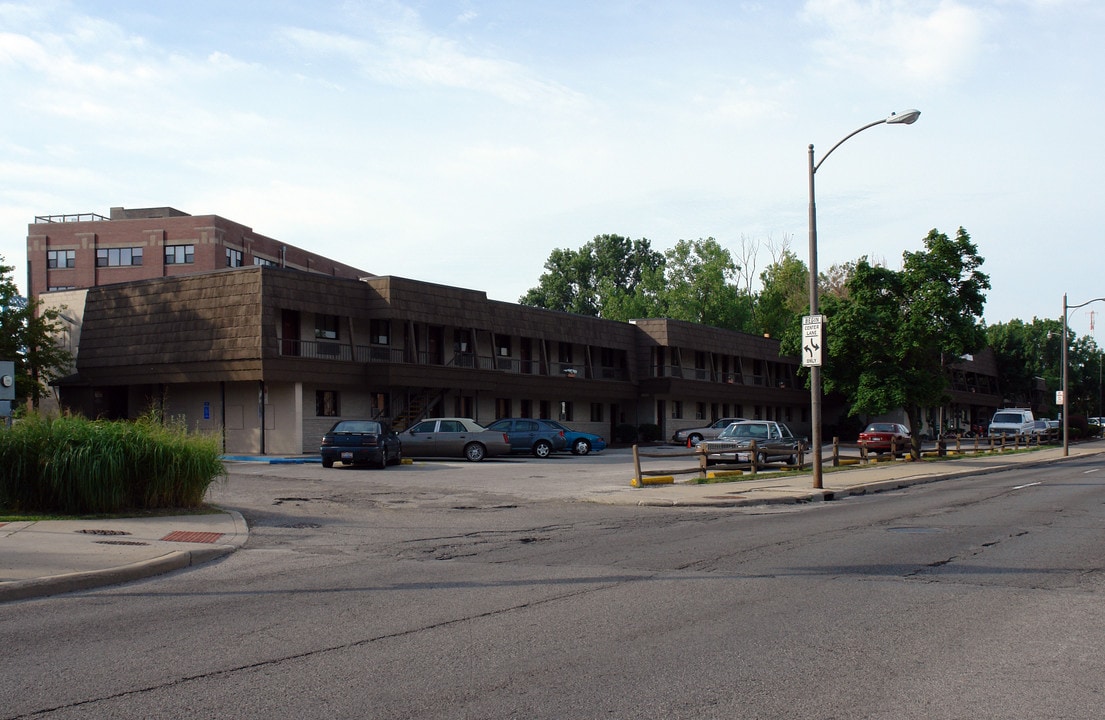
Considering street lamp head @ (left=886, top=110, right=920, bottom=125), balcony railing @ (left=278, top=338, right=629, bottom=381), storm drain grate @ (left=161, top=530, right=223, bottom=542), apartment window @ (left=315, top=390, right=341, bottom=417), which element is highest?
street lamp head @ (left=886, top=110, right=920, bottom=125)

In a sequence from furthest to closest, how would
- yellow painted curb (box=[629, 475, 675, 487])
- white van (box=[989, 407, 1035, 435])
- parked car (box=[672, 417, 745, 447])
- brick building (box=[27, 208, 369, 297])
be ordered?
brick building (box=[27, 208, 369, 297]), white van (box=[989, 407, 1035, 435]), parked car (box=[672, 417, 745, 447]), yellow painted curb (box=[629, 475, 675, 487])

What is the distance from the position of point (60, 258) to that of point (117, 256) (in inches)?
183

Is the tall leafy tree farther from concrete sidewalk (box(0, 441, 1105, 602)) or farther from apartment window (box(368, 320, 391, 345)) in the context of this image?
apartment window (box(368, 320, 391, 345))

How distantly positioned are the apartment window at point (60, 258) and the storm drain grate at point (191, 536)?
2562 inches

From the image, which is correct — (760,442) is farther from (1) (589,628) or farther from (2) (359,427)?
(1) (589,628)

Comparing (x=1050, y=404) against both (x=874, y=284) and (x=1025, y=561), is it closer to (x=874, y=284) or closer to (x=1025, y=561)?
(x=874, y=284)

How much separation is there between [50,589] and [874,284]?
31741mm

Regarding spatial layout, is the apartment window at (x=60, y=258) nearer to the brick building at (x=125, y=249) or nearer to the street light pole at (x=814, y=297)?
the brick building at (x=125, y=249)

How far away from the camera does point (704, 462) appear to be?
82.2ft

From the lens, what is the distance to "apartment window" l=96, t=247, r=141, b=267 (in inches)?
2741

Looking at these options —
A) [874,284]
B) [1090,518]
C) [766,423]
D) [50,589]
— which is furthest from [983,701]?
[874,284]

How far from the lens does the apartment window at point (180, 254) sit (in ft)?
225

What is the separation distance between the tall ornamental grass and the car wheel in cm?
1871

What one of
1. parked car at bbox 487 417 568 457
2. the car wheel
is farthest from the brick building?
the car wheel
